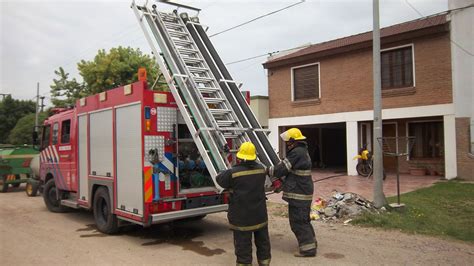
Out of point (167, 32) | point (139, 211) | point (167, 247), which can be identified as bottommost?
point (167, 247)

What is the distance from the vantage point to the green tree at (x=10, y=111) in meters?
49.3

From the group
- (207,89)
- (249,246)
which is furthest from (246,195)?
(207,89)

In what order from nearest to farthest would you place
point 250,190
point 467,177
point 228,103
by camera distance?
1. point 250,190
2. point 228,103
3. point 467,177

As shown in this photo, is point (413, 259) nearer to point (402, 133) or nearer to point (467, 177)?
point (467, 177)

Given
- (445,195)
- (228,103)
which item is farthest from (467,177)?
(228,103)

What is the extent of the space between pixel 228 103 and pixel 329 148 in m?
18.2

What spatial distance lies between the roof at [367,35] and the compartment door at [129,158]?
39.8 ft

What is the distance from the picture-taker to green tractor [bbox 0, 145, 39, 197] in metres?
15.9

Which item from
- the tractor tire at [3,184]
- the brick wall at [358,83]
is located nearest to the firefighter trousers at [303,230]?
the brick wall at [358,83]

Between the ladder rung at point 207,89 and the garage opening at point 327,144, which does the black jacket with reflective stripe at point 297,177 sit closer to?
the ladder rung at point 207,89

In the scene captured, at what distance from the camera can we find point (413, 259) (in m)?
5.57

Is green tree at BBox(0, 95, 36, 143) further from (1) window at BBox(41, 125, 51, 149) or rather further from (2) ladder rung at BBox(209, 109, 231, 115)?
(2) ladder rung at BBox(209, 109, 231, 115)

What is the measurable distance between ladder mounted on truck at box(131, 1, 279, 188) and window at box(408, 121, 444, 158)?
40.1ft

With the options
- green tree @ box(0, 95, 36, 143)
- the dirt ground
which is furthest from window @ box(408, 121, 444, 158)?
green tree @ box(0, 95, 36, 143)
